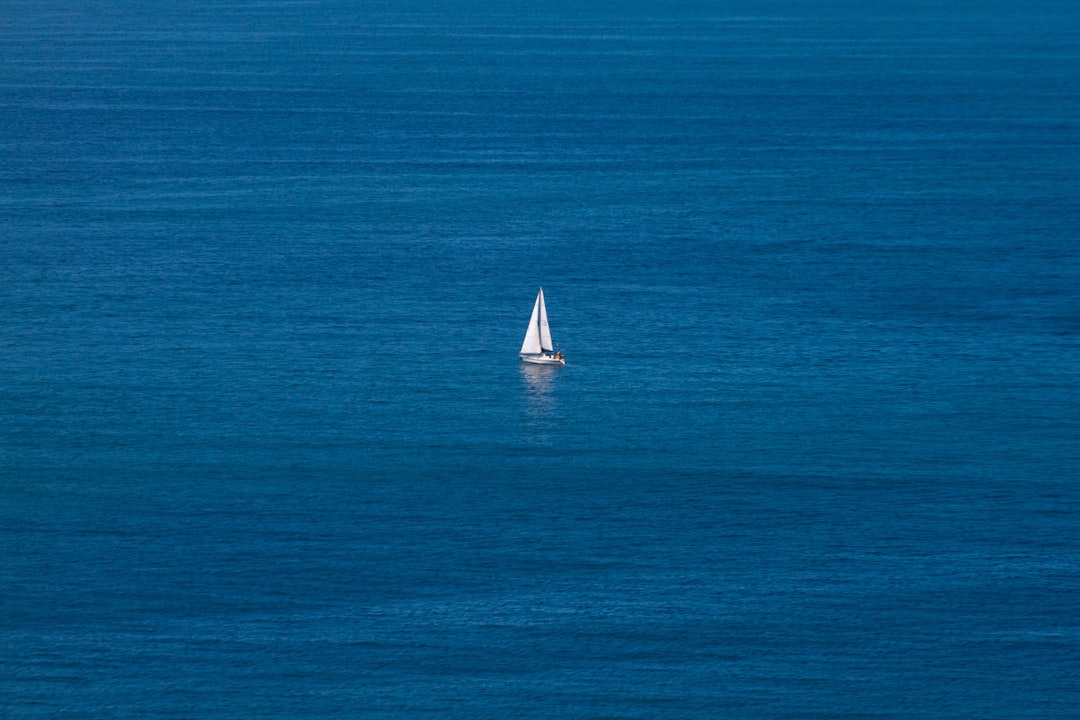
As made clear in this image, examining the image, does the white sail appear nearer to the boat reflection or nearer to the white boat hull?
the white boat hull

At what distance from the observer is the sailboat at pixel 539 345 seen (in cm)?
14562

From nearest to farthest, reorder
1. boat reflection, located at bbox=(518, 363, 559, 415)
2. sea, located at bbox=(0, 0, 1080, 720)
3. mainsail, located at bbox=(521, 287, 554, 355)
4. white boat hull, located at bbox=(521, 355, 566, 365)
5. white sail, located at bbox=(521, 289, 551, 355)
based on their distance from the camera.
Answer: sea, located at bbox=(0, 0, 1080, 720), boat reflection, located at bbox=(518, 363, 559, 415), white sail, located at bbox=(521, 289, 551, 355), mainsail, located at bbox=(521, 287, 554, 355), white boat hull, located at bbox=(521, 355, 566, 365)

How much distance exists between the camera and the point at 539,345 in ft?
480

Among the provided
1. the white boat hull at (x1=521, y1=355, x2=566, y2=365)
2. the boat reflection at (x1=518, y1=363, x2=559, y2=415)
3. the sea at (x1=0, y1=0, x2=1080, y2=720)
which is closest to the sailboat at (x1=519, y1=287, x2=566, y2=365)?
the white boat hull at (x1=521, y1=355, x2=566, y2=365)

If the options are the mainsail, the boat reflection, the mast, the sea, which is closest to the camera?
the sea

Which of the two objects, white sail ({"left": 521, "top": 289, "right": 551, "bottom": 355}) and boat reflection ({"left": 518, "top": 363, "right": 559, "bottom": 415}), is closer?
boat reflection ({"left": 518, "top": 363, "right": 559, "bottom": 415})

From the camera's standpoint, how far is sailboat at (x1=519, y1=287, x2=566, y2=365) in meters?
146

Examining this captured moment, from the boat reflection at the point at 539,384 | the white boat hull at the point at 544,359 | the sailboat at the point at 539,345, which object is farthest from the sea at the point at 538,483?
the sailboat at the point at 539,345

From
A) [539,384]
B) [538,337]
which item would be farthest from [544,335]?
[539,384]

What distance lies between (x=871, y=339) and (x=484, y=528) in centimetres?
5009

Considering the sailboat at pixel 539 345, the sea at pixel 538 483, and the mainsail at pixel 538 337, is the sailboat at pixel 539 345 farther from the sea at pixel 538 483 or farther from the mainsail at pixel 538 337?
the sea at pixel 538 483

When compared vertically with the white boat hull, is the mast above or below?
above

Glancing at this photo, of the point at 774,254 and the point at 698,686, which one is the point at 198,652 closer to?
the point at 698,686

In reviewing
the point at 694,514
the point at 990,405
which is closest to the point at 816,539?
the point at 694,514
